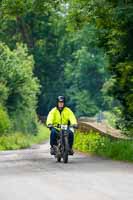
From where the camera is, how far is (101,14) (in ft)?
76.7

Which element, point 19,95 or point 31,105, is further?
point 31,105

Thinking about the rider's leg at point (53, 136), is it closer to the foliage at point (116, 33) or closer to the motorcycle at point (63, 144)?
the motorcycle at point (63, 144)

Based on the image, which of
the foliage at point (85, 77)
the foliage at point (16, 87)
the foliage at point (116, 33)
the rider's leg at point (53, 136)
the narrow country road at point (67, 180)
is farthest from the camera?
the foliage at point (85, 77)

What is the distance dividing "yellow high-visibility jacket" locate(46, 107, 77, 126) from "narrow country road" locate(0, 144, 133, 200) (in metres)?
1.17

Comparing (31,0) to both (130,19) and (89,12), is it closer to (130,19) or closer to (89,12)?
(89,12)

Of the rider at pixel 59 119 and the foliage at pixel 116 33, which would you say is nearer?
the rider at pixel 59 119

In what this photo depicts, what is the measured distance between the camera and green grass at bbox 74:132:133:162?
2076 centimetres

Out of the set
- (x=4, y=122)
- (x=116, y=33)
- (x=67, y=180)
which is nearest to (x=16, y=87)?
(x=4, y=122)

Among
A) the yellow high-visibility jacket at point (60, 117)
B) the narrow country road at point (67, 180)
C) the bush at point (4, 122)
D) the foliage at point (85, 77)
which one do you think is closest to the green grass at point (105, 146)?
the narrow country road at point (67, 180)

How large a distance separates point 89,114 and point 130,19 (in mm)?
64634

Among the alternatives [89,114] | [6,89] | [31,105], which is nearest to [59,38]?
[89,114]

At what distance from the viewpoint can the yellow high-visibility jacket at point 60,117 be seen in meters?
20.8

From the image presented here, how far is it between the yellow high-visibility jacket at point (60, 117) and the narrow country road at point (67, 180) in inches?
46.2

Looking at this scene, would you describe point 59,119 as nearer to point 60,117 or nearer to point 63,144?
point 60,117
